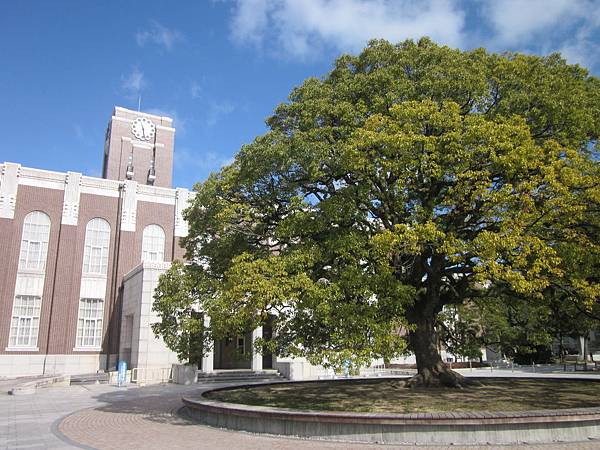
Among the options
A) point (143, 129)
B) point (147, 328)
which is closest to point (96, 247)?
point (147, 328)

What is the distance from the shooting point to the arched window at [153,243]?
33.3 meters

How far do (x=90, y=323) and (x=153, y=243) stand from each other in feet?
21.4

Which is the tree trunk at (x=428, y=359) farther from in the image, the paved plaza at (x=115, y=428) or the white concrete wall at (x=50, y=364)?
the white concrete wall at (x=50, y=364)

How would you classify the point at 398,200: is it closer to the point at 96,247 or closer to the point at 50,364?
the point at 96,247

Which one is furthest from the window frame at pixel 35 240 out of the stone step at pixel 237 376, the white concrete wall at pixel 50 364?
the stone step at pixel 237 376

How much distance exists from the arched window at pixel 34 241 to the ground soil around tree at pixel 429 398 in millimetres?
19589

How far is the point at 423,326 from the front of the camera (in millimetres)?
14320

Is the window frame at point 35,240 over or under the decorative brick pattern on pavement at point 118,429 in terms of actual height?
over

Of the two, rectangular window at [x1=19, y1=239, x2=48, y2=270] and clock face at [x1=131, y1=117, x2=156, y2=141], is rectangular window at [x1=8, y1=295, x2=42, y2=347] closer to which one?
rectangular window at [x1=19, y1=239, x2=48, y2=270]

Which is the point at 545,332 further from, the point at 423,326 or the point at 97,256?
the point at 97,256

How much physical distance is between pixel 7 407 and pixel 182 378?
9.14m

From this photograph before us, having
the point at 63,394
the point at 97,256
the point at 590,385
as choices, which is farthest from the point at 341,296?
the point at 97,256

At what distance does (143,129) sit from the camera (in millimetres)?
45156

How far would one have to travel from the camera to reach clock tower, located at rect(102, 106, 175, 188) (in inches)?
1699
